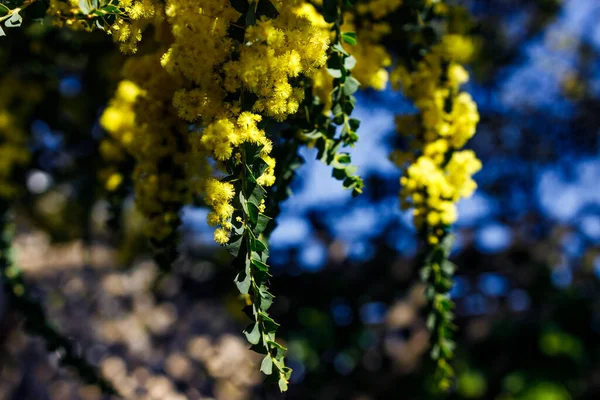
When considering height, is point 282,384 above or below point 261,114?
below

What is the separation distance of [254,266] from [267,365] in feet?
0.38

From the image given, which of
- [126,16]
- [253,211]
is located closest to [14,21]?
[126,16]

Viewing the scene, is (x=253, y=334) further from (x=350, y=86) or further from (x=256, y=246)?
(x=350, y=86)

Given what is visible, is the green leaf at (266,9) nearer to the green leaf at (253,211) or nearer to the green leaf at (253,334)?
the green leaf at (253,211)

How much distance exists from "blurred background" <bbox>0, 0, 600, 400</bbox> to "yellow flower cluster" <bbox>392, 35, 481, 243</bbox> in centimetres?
123

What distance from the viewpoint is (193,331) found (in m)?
3.10

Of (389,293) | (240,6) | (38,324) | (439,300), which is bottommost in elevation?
(389,293)

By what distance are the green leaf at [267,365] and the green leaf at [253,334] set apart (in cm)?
2

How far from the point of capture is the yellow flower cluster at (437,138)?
91 cm

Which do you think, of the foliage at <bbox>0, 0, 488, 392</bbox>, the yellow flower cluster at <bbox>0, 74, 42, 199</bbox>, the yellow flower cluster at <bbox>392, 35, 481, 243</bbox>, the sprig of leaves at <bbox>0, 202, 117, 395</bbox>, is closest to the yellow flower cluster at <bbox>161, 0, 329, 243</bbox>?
the foliage at <bbox>0, 0, 488, 392</bbox>

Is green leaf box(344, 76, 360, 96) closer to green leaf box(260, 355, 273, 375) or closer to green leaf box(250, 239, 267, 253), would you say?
green leaf box(250, 239, 267, 253)

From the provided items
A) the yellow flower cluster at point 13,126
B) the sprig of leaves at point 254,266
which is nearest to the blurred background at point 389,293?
the yellow flower cluster at point 13,126

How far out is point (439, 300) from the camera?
3.03ft

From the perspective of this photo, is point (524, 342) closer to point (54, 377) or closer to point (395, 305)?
point (395, 305)
